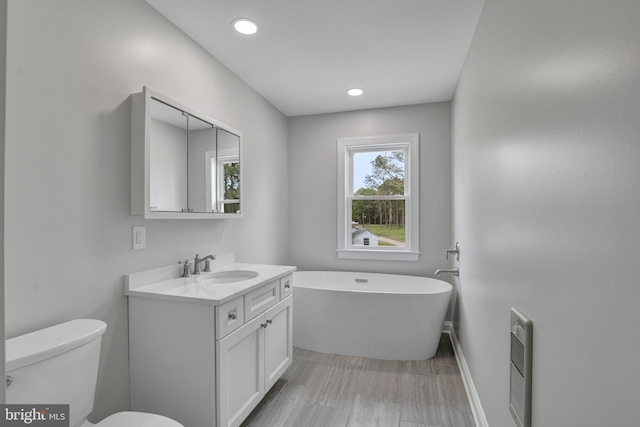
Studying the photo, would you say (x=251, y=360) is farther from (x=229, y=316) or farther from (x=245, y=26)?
(x=245, y=26)

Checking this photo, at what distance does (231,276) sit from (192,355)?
74cm

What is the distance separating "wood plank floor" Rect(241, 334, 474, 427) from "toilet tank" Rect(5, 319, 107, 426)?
0.98m

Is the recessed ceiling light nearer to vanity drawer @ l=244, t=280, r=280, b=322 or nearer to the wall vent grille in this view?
vanity drawer @ l=244, t=280, r=280, b=322

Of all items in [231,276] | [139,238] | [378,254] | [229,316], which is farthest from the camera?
[378,254]

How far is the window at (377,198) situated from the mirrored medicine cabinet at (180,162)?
1.51 m

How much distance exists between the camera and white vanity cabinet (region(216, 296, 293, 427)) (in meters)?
1.59

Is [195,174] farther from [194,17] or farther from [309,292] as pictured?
[309,292]

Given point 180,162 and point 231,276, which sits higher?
point 180,162

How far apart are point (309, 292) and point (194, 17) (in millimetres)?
2244

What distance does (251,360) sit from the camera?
187cm

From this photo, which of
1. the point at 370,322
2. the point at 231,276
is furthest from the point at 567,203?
the point at 370,322

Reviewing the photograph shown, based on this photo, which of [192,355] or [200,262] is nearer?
[192,355]

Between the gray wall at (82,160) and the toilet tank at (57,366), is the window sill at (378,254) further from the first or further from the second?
the toilet tank at (57,366)

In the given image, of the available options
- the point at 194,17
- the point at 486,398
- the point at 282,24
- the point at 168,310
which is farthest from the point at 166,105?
the point at 486,398
